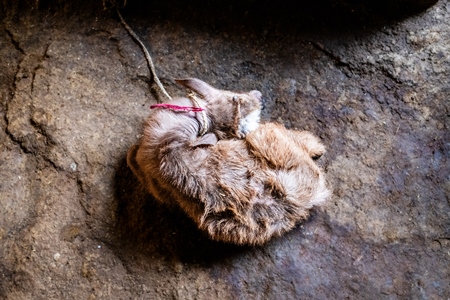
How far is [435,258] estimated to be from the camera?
3684 mm

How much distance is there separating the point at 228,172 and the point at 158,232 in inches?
32.9

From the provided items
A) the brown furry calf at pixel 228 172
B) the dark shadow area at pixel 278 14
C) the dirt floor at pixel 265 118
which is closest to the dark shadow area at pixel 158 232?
the dirt floor at pixel 265 118

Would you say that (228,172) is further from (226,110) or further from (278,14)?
(278,14)

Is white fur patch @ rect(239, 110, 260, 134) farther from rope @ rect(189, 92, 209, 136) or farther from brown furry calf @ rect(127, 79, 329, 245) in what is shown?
rope @ rect(189, 92, 209, 136)

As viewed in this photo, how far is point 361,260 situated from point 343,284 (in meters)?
0.22

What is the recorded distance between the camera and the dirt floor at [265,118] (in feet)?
12.3

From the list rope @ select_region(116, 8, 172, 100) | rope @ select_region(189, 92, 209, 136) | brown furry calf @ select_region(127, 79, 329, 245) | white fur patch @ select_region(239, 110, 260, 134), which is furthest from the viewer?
rope @ select_region(116, 8, 172, 100)

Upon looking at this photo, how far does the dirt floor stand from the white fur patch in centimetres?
38

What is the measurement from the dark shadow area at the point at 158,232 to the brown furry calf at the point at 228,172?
0.93 feet

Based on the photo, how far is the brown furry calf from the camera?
3.38 meters

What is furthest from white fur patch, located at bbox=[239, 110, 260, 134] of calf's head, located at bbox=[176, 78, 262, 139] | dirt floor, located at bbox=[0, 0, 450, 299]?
dirt floor, located at bbox=[0, 0, 450, 299]

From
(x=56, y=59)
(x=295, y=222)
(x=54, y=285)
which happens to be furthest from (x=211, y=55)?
(x=54, y=285)

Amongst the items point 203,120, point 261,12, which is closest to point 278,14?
point 261,12

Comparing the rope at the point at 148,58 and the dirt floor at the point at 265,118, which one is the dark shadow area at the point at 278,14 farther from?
the rope at the point at 148,58
